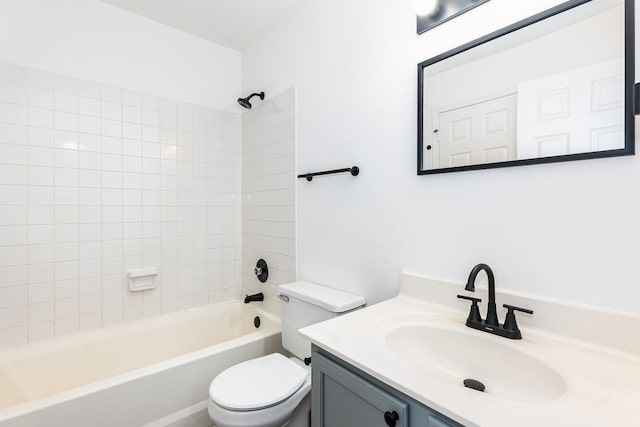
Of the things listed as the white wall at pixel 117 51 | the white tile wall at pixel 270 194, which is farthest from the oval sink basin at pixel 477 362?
the white wall at pixel 117 51

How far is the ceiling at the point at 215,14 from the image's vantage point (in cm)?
189

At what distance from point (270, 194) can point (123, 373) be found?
1417 millimetres

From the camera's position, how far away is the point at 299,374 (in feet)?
4.47

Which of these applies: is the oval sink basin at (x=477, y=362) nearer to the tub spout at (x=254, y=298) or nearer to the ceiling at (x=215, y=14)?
the tub spout at (x=254, y=298)

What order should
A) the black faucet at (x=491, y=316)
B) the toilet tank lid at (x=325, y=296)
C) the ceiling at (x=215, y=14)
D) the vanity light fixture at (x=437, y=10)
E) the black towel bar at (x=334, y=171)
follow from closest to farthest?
the black faucet at (x=491, y=316) < the vanity light fixture at (x=437, y=10) < the toilet tank lid at (x=325, y=296) < the black towel bar at (x=334, y=171) < the ceiling at (x=215, y=14)

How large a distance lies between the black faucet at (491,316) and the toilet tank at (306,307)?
56 centimetres

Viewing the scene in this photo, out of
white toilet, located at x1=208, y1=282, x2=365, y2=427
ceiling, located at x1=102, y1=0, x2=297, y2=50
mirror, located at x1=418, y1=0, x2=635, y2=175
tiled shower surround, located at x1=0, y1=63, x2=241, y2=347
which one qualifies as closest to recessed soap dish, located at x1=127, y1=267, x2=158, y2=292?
tiled shower surround, located at x1=0, y1=63, x2=241, y2=347

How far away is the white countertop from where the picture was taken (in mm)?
573

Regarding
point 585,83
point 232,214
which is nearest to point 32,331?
point 232,214

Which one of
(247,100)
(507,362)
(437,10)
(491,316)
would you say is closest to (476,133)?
(437,10)

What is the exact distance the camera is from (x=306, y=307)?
1561 mm

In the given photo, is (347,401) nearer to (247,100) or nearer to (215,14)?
(247,100)

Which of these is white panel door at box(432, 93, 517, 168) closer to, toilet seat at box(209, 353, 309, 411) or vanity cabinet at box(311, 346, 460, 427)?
vanity cabinet at box(311, 346, 460, 427)

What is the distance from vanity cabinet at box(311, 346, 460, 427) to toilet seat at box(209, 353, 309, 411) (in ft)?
1.12
